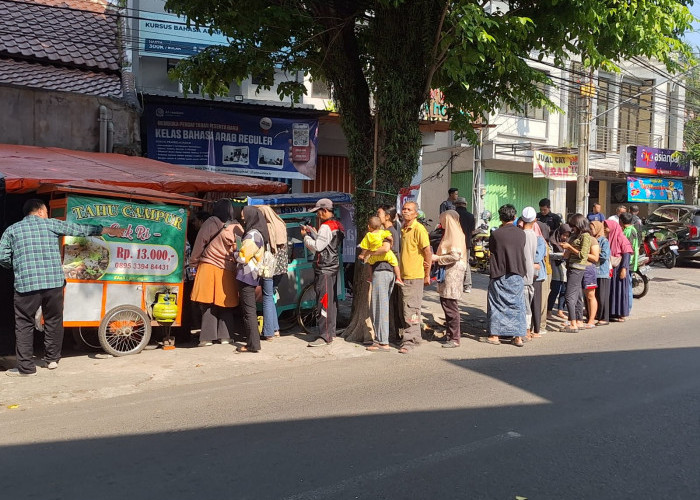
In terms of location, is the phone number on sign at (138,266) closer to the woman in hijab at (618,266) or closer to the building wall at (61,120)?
the building wall at (61,120)

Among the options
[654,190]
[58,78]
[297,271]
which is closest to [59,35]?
[58,78]

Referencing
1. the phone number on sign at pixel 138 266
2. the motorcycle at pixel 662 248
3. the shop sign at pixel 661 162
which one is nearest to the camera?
the phone number on sign at pixel 138 266

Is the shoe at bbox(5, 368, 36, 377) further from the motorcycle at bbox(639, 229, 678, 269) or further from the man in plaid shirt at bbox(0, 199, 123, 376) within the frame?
the motorcycle at bbox(639, 229, 678, 269)

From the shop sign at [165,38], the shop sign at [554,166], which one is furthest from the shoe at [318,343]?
the shop sign at [554,166]

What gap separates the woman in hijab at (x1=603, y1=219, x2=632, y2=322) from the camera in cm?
1006

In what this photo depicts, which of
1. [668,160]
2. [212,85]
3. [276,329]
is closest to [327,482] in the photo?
[276,329]

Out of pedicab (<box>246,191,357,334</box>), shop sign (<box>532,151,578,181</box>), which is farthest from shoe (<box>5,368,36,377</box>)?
shop sign (<box>532,151,578,181</box>)

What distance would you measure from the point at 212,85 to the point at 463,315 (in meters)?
5.47

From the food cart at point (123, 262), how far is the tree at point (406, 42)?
8.29ft

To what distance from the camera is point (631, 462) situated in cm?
409

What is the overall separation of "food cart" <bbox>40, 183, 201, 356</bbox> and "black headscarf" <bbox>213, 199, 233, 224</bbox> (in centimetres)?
30

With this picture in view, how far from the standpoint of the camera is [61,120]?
36.3 ft

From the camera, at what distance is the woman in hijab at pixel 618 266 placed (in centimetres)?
1006

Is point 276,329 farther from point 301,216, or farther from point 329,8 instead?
point 329,8
